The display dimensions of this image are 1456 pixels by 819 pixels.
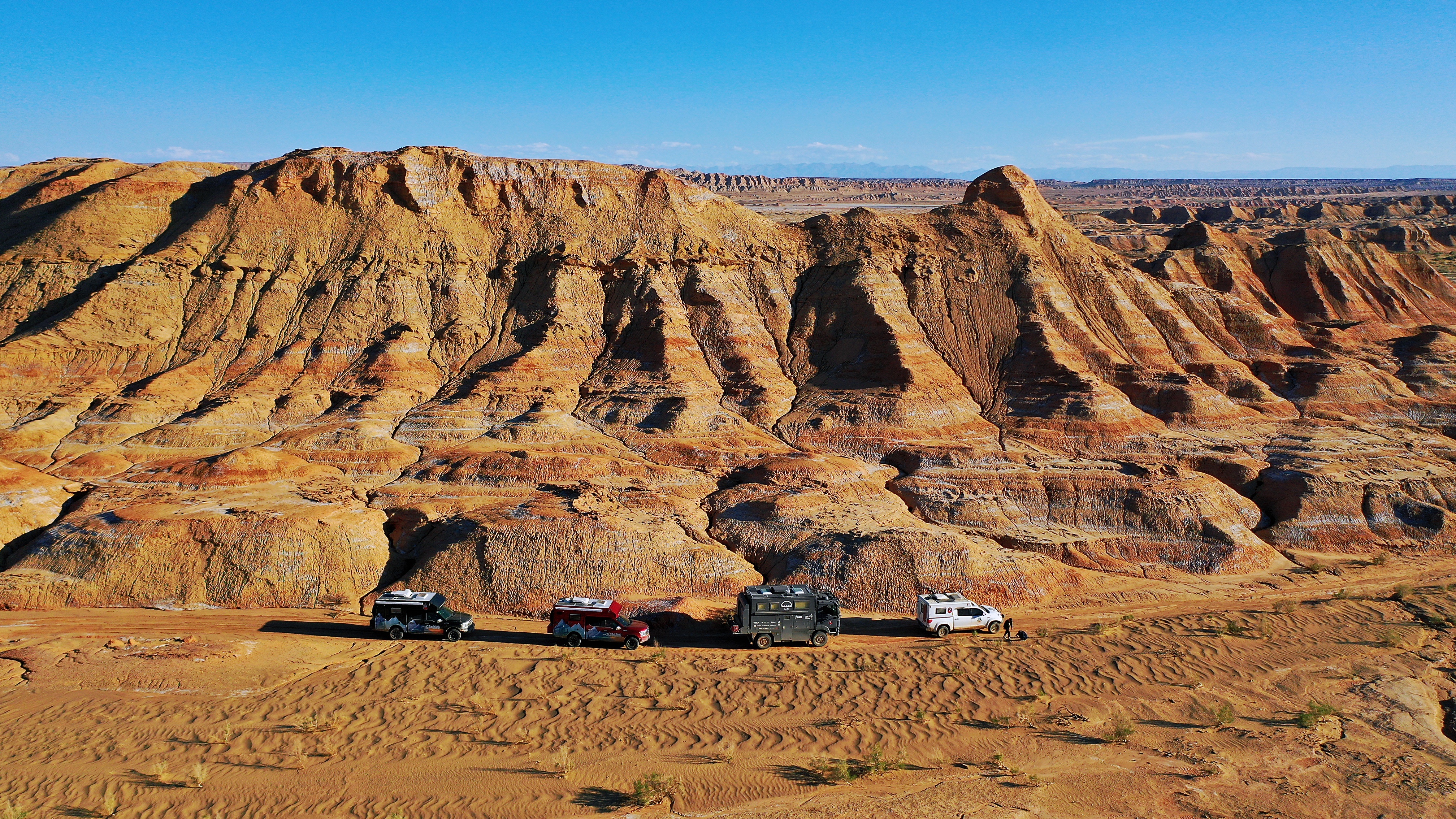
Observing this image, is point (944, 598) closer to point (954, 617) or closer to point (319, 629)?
point (954, 617)

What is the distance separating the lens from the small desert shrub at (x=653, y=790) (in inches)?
605

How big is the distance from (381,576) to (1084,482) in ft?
94.7

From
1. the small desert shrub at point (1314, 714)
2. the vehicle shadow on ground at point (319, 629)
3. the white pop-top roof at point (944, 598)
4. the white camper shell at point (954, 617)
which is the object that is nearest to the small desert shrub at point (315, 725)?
the vehicle shadow on ground at point (319, 629)

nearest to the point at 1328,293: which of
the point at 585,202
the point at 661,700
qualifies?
the point at 585,202

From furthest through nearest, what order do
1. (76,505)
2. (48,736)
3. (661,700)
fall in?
(76,505) < (661,700) < (48,736)

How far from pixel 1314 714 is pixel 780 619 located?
519 inches

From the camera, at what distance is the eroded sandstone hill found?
30.1m

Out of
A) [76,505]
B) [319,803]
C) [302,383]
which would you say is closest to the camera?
[319,803]

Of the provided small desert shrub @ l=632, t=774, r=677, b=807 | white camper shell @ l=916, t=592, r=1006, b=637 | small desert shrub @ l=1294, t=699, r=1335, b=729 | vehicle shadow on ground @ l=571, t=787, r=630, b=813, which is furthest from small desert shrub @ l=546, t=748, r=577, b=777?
small desert shrub @ l=1294, t=699, r=1335, b=729

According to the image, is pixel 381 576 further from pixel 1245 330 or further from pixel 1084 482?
pixel 1245 330

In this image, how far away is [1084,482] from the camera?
35.5 meters

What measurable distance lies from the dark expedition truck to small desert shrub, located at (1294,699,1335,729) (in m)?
11.7

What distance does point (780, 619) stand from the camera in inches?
952

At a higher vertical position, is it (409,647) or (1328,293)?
(1328,293)
